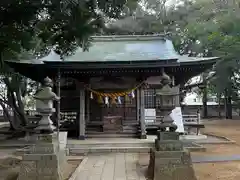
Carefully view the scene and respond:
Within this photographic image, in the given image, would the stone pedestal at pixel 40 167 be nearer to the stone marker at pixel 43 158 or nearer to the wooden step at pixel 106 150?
the stone marker at pixel 43 158

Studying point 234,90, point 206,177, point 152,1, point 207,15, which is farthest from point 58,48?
point 234,90

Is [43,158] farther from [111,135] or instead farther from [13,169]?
[111,135]

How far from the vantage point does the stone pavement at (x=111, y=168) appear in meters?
7.49

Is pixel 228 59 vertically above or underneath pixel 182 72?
above

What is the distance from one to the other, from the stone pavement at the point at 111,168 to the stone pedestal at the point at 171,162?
56 centimetres

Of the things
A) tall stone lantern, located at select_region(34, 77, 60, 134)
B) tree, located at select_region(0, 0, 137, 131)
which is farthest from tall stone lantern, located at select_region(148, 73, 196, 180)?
tree, located at select_region(0, 0, 137, 131)

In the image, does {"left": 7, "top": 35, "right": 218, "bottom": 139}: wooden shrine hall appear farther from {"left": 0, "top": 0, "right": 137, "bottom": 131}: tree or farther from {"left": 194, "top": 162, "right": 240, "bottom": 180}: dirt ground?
{"left": 0, "top": 0, "right": 137, "bottom": 131}: tree

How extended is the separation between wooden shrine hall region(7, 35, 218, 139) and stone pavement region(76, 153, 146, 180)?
3197mm

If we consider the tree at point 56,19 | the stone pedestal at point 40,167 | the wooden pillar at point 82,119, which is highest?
the tree at point 56,19

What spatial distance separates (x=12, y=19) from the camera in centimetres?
645

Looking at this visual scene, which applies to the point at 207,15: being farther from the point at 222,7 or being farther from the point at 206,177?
the point at 206,177

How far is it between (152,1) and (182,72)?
13833mm

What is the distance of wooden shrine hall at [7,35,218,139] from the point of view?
13.0m

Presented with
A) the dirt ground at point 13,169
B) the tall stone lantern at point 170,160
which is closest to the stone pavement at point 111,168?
the dirt ground at point 13,169
